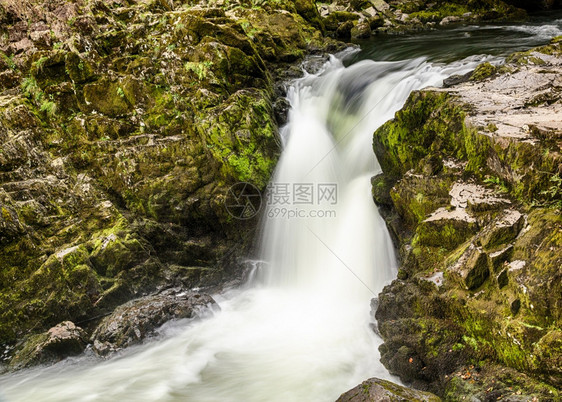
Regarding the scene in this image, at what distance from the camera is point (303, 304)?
295 inches

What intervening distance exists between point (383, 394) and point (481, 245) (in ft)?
6.59

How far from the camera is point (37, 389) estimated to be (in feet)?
18.1

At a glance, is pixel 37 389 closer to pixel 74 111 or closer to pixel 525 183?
pixel 74 111

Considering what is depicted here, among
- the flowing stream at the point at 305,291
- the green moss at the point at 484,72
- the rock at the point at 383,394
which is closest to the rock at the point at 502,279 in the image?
the rock at the point at 383,394

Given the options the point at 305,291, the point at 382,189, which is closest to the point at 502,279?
the point at 382,189

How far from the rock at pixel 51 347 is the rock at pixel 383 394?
4721 mm

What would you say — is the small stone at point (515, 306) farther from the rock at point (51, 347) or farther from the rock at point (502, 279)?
the rock at point (51, 347)

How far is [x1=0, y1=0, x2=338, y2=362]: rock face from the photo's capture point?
705 cm

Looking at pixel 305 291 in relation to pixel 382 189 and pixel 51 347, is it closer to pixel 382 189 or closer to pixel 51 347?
pixel 382 189

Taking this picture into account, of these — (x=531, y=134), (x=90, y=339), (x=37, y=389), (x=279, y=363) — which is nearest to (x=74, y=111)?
(x=90, y=339)

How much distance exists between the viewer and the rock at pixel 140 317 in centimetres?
630

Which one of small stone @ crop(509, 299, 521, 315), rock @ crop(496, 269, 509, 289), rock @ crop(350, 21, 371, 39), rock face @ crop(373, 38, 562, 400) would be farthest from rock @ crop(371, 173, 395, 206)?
rock @ crop(350, 21, 371, 39)

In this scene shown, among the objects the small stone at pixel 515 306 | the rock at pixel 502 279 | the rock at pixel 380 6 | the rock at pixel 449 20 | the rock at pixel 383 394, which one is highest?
the rock at pixel 380 6

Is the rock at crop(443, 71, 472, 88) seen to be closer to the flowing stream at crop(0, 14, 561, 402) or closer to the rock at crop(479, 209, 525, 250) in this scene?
the flowing stream at crop(0, 14, 561, 402)
